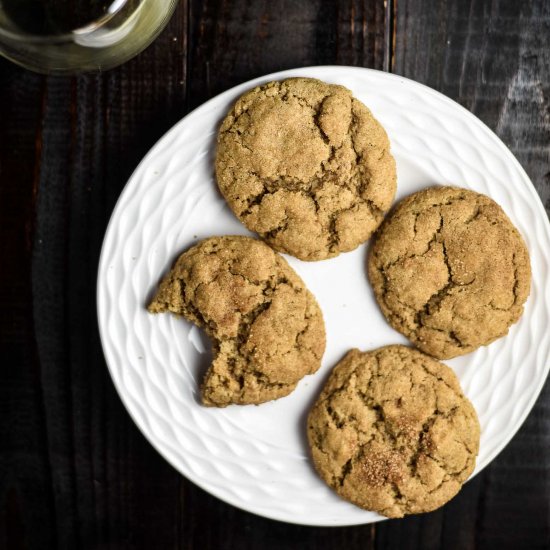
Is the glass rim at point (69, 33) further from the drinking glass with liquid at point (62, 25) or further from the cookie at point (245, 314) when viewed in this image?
the cookie at point (245, 314)

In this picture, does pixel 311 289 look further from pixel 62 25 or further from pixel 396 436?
pixel 62 25

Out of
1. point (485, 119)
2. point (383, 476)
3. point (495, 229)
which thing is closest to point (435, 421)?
point (383, 476)

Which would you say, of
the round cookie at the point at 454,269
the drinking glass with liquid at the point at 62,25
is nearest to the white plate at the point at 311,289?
the round cookie at the point at 454,269

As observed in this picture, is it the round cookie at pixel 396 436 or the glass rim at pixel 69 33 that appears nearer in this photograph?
the glass rim at pixel 69 33

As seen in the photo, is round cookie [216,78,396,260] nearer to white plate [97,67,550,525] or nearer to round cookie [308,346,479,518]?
white plate [97,67,550,525]

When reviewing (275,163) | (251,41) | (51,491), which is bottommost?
(51,491)

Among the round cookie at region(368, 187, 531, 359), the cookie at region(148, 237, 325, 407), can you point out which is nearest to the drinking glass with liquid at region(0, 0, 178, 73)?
the cookie at region(148, 237, 325, 407)

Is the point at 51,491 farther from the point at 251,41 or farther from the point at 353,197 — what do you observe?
the point at 251,41
